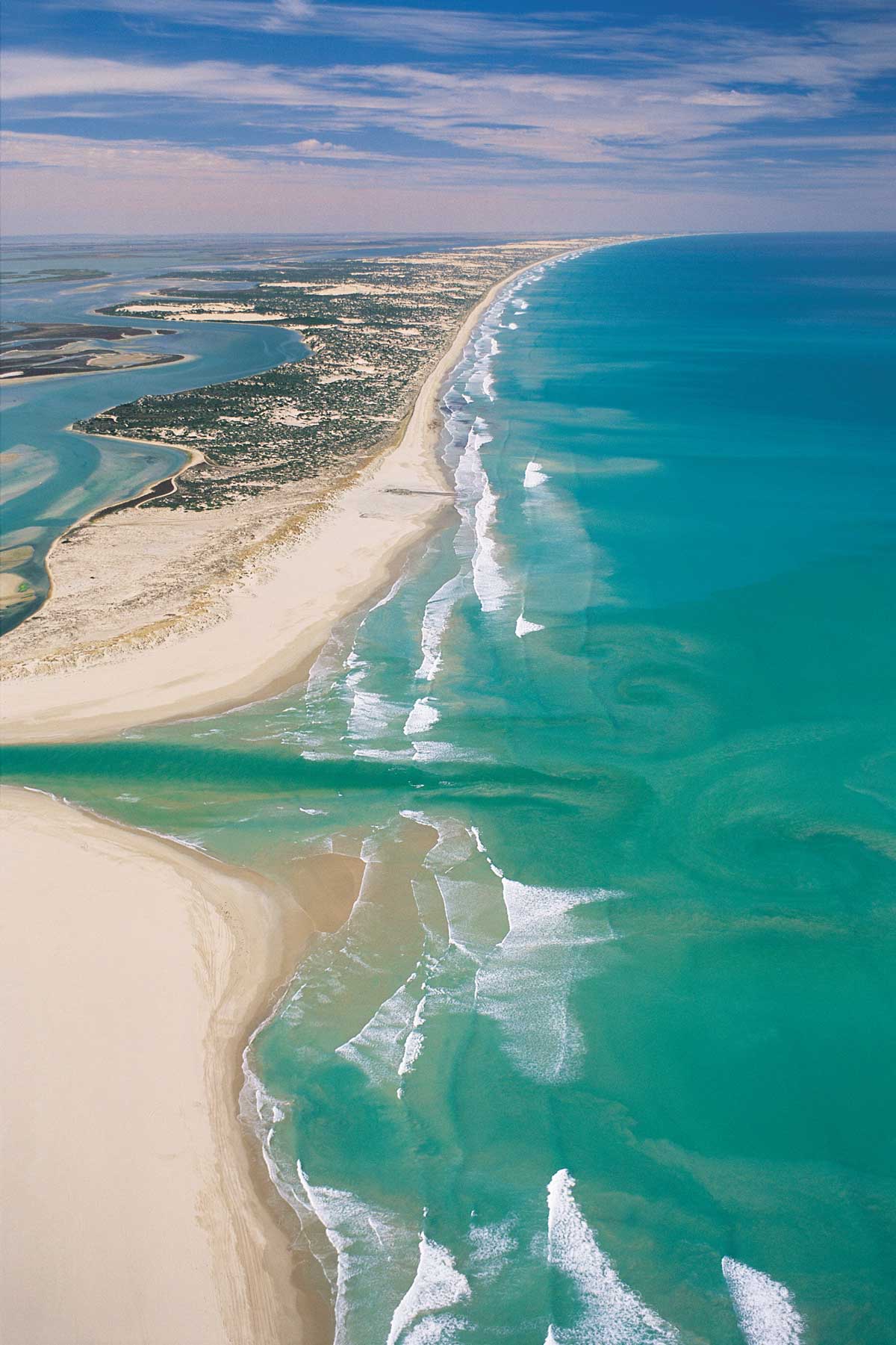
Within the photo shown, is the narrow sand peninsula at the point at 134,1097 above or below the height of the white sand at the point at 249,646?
below

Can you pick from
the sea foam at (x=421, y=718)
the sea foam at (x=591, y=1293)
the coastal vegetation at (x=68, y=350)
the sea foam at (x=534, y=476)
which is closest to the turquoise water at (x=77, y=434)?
the coastal vegetation at (x=68, y=350)

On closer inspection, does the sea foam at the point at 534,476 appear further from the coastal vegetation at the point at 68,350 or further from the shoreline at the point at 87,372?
the coastal vegetation at the point at 68,350

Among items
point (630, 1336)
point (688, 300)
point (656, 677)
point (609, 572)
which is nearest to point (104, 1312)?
point (630, 1336)

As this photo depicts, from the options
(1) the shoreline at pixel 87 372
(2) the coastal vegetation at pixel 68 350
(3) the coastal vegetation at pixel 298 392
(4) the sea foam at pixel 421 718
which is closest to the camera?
(4) the sea foam at pixel 421 718

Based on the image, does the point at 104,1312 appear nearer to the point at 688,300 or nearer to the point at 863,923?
the point at 863,923

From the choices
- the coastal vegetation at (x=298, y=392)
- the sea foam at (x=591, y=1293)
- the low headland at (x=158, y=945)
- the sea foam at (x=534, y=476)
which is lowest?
the sea foam at (x=591, y=1293)

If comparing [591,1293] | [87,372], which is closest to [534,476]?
[591,1293]
